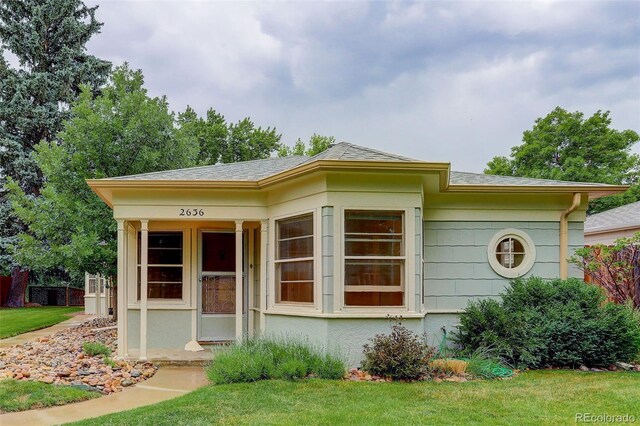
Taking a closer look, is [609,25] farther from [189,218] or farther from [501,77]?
[189,218]

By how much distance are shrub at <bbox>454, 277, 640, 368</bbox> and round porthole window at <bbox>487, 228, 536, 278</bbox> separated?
28.0 inches

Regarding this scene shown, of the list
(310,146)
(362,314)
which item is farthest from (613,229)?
(310,146)

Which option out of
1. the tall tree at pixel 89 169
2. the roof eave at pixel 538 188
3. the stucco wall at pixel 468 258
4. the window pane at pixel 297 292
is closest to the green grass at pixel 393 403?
the window pane at pixel 297 292

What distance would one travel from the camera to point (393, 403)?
→ 4.84 meters

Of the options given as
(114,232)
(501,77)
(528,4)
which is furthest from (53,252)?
(501,77)

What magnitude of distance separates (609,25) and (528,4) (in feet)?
12.3

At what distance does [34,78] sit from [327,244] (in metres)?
16.9

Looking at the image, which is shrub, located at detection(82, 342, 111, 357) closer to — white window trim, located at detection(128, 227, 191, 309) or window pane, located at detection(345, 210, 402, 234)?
white window trim, located at detection(128, 227, 191, 309)

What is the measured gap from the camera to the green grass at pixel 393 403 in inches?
171

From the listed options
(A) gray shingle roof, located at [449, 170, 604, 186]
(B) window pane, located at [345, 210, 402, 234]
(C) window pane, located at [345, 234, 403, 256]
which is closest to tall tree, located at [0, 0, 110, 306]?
(A) gray shingle roof, located at [449, 170, 604, 186]

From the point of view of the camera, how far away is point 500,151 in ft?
85.9

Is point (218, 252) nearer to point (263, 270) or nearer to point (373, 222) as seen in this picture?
point (263, 270)

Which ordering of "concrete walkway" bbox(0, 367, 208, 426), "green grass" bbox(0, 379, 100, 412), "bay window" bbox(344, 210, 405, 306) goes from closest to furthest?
1. "concrete walkway" bbox(0, 367, 208, 426)
2. "green grass" bbox(0, 379, 100, 412)
3. "bay window" bbox(344, 210, 405, 306)

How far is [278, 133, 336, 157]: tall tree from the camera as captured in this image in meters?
28.0
